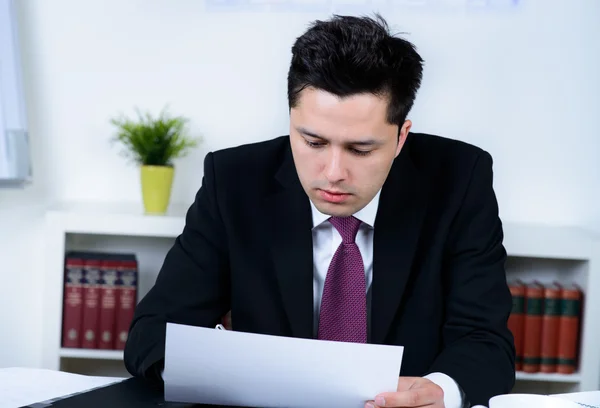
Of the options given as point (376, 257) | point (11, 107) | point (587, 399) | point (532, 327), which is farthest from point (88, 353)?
point (587, 399)

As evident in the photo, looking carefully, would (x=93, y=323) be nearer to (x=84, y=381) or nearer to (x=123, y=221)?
(x=123, y=221)

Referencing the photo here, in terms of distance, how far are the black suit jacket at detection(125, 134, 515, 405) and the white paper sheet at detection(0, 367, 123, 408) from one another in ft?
1.07

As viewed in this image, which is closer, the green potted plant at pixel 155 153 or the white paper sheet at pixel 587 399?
the white paper sheet at pixel 587 399

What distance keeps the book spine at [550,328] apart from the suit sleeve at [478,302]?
961 mm

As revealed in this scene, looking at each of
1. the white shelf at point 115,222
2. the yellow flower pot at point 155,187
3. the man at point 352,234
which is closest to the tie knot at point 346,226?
the man at point 352,234

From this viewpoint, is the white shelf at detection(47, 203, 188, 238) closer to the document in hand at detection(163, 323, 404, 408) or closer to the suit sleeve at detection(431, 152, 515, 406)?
the suit sleeve at detection(431, 152, 515, 406)

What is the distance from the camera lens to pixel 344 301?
1.70 meters

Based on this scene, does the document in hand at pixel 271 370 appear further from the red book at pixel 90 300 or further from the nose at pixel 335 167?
the red book at pixel 90 300

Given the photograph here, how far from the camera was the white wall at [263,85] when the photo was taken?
285cm

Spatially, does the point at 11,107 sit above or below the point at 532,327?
above

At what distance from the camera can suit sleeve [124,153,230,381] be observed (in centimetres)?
161

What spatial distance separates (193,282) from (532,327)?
140 cm

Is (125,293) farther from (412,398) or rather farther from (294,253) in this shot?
(412,398)

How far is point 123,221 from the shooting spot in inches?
103
